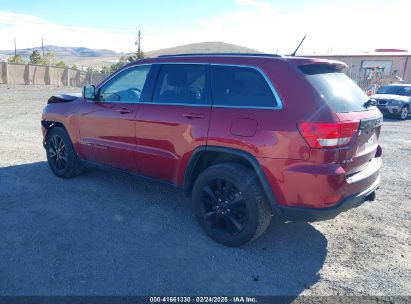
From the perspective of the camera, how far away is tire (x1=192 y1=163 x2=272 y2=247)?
3219 millimetres

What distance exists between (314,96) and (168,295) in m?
2.07

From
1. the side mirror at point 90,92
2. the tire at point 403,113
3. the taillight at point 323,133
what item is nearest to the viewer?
the taillight at point 323,133

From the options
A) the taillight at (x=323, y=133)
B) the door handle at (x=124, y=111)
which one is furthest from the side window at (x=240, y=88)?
the door handle at (x=124, y=111)

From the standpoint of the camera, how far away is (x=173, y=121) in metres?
3.69

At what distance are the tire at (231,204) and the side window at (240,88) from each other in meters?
0.64

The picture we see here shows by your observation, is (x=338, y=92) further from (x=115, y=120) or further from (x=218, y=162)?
(x=115, y=120)

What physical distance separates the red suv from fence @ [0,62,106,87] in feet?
97.2

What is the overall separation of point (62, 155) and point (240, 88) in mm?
3222

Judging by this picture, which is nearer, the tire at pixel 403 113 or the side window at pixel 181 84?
the side window at pixel 181 84

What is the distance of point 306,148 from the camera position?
2.89 m

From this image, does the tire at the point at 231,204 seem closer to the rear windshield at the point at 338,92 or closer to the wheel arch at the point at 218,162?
the wheel arch at the point at 218,162

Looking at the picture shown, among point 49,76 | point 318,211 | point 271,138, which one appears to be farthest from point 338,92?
point 49,76

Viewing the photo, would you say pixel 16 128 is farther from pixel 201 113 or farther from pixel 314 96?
pixel 314 96

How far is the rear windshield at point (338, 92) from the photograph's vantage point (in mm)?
3036
